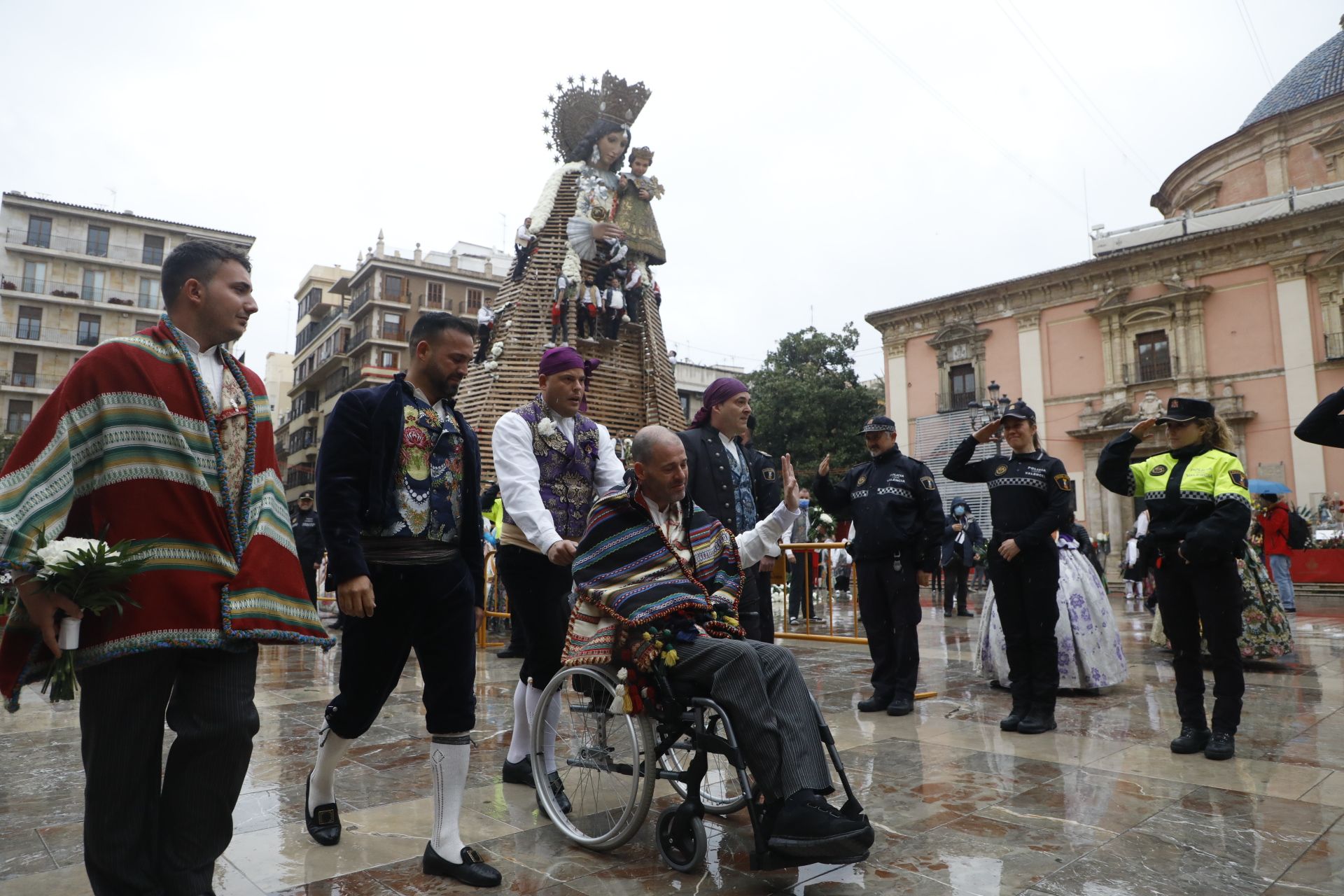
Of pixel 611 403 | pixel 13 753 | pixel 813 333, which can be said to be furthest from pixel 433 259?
pixel 13 753

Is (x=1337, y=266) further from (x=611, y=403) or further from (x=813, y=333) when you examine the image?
Result: (x=611, y=403)

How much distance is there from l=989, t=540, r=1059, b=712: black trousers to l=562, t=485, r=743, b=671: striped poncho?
2.68 metres

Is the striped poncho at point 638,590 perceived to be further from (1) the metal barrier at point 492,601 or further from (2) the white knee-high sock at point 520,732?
(1) the metal barrier at point 492,601

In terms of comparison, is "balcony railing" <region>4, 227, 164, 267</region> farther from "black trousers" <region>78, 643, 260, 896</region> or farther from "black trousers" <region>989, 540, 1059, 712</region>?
"black trousers" <region>78, 643, 260, 896</region>

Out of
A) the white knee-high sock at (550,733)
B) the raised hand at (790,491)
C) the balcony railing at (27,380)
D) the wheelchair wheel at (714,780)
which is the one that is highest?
the balcony railing at (27,380)

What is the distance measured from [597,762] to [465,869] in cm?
67

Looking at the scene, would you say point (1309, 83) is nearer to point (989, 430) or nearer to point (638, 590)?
point (989, 430)

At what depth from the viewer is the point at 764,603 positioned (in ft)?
17.3

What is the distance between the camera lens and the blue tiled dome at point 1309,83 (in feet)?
96.1

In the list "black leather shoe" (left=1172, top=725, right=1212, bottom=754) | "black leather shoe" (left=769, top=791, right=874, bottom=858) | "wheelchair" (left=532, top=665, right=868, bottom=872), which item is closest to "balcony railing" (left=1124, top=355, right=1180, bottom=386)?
"black leather shoe" (left=1172, top=725, right=1212, bottom=754)

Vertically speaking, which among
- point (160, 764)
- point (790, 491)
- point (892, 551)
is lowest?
point (160, 764)

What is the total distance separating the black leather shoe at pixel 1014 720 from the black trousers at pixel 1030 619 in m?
0.02

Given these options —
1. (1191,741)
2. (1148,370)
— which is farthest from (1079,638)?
(1148,370)

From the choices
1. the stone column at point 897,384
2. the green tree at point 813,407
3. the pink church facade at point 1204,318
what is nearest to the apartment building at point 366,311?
the green tree at point 813,407
